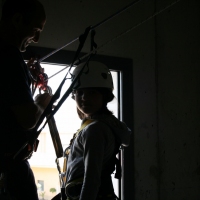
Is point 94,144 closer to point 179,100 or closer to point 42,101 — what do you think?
point 42,101

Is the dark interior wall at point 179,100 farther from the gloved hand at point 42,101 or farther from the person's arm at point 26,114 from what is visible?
the person's arm at point 26,114

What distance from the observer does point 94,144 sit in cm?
125

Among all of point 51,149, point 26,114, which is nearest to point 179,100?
point 51,149

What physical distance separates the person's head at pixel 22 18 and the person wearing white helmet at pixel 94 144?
0.26 meters

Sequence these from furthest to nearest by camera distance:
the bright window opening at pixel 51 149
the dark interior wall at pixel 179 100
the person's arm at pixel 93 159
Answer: the dark interior wall at pixel 179 100 → the bright window opening at pixel 51 149 → the person's arm at pixel 93 159

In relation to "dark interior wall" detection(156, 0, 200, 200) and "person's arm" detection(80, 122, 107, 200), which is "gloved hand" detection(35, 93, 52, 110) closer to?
"person's arm" detection(80, 122, 107, 200)

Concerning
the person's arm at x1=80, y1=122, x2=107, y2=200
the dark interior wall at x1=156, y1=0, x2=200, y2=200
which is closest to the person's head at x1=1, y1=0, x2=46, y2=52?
the person's arm at x1=80, y1=122, x2=107, y2=200

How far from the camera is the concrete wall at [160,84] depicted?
225cm

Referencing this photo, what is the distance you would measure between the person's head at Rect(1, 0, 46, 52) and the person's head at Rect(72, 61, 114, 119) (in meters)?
0.32

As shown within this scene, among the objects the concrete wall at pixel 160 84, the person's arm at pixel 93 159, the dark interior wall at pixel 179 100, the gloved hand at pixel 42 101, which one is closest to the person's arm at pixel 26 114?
the gloved hand at pixel 42 101

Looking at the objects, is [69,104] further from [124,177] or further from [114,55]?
[124,177]

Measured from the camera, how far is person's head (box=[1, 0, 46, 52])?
1.18 m

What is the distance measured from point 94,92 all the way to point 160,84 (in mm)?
1059

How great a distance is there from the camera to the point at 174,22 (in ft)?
8.39
